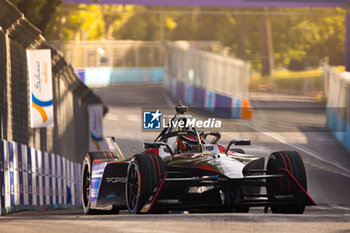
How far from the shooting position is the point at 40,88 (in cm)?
→ 1845

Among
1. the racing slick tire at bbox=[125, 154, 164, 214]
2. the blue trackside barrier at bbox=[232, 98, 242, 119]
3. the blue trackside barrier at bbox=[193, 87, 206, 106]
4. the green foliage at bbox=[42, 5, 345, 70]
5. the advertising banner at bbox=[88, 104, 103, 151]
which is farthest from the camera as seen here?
the green foliage at bbox=[42, 5, 345, 70]

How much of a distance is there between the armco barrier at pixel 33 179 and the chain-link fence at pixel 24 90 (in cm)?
31

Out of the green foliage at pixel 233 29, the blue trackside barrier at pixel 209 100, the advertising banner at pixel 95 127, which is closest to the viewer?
the advertising banner at pixel 95 127

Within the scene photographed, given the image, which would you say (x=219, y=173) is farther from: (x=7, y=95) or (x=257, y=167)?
(x=7, y=95)

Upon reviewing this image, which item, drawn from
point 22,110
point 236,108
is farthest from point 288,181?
point 236,108

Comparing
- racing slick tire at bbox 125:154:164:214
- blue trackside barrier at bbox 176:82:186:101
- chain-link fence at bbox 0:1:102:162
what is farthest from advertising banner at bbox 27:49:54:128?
blue trackside barrier at bbox 176:82:186:101

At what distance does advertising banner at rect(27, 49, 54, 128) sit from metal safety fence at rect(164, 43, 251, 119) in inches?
686

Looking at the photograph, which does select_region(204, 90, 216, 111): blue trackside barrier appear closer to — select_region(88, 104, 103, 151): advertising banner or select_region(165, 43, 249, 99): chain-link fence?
select_region(165, 43, 249, 99): chain-link fence

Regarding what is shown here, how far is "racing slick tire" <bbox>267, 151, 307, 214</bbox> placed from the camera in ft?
37.6

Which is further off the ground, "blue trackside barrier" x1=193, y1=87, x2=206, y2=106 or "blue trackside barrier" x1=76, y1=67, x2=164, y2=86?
"blue trackside barrier" x1=193, y1=87, x2=206, y2=106

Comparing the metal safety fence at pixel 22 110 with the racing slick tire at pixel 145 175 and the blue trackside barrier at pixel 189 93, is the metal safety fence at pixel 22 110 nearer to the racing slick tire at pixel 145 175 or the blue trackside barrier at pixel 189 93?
the racing slick tire at pixel 145 175

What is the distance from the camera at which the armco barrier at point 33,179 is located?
14117 millimetres

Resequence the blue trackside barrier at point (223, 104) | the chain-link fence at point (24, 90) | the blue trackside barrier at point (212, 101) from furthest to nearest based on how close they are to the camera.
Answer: the blue trackside barrier at point (223, 104) < the blue trackside barrier at point (212, 101) < the chain-link fence at point (24, 90)

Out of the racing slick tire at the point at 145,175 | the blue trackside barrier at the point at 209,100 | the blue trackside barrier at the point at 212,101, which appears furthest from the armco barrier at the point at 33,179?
the blue trackside barrier at the point at 209,100
